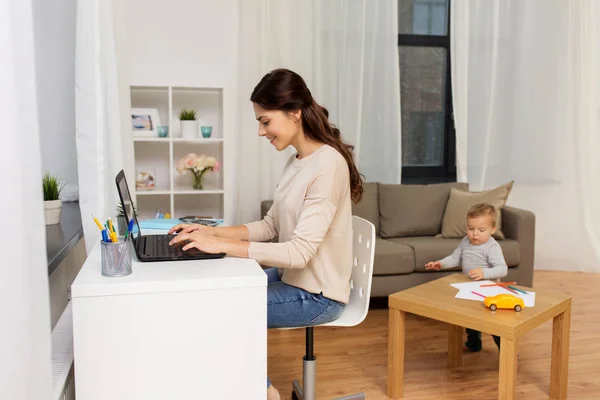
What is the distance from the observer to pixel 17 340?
3.00 ft

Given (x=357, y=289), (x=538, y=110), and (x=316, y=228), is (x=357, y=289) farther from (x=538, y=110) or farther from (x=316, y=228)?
(x=538, y=110)

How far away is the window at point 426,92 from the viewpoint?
459 centimetres

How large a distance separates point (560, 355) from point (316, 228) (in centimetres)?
124

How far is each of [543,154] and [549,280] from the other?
96cm

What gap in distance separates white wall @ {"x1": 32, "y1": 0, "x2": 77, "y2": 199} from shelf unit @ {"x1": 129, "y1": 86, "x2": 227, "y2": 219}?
598mm

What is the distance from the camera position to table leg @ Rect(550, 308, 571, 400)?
2.35 meters

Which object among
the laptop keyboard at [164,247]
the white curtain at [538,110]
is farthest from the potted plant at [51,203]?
the white curtain at [538,110]

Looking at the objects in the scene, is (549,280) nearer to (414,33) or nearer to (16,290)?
(414,33)

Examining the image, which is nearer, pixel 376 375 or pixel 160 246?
pixel 160 246

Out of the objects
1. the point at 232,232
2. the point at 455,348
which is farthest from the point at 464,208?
the point at 232,232

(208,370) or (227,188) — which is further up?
(227,188)

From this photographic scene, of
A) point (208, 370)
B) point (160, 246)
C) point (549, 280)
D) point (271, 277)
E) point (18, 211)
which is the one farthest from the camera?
point (549, 280)

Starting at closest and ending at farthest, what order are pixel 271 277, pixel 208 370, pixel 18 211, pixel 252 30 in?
pixel 18 211 → pixel 208 370 → pixel 271 277 → pixel 252 30

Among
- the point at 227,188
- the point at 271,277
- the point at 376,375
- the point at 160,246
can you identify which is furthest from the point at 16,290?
the point at 227,188
